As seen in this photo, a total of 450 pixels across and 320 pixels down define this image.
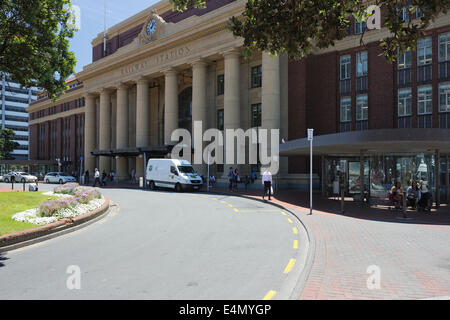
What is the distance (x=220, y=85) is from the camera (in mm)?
37844

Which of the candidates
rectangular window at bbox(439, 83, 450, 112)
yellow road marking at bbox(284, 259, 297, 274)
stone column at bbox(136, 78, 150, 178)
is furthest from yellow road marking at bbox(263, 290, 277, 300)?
stone column at bbox(136, 78, 150, 178)

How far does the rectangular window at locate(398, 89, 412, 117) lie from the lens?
27.3 meters

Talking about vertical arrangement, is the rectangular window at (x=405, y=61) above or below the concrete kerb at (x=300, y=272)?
above

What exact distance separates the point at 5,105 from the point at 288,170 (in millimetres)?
109502

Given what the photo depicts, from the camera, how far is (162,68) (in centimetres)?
4016

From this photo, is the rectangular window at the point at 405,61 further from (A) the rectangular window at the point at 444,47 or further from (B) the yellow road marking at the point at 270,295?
(B) the yellow road marking at the point at 270,295

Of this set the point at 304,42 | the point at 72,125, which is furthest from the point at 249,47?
the point at 72,125

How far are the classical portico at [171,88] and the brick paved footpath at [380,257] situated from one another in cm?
1936

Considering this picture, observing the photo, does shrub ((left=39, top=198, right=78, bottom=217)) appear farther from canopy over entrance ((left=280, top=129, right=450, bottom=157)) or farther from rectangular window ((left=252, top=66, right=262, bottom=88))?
rectangular window ((left=252, top=66, right=262, bottom=88))

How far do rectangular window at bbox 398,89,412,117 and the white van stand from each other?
55.1ft

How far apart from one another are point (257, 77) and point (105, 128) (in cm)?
2533

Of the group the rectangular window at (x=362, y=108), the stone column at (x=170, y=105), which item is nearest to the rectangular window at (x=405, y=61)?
the rectangular window at (x=362, y=108)

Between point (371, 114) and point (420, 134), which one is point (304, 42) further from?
point (371, 114)

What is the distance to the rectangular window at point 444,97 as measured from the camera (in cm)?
2569
